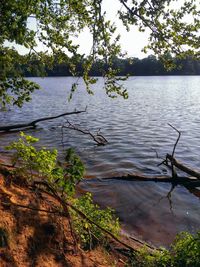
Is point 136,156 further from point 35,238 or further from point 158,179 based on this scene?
point 35,238

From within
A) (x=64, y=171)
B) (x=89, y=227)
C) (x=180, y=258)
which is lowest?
(x=180, y=258)

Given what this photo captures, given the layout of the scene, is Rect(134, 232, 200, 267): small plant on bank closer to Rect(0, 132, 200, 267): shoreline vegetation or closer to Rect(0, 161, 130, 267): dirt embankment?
Rect(0, 132, 200, 267): shoreline vegetation

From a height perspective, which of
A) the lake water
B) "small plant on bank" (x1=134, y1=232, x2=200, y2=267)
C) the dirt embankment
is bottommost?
the lake water

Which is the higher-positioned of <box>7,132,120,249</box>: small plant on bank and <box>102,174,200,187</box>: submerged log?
<box>7,132,120,249</box>: small plant on bank

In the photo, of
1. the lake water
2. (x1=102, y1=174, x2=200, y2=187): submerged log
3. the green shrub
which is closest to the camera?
the green shrub

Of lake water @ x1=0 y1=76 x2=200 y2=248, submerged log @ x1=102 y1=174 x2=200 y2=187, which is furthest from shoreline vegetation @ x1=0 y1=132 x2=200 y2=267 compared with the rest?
submerged log @ x1=102 y1=174 x2=200 y2=187

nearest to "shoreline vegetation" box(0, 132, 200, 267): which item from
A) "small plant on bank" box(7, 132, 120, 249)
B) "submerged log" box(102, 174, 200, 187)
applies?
"small plant on bank" box(7, 132, 120, 249)

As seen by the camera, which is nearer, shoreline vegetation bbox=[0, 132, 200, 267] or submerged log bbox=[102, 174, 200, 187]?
shoreline vegetation bbox=[0, 132, 200, 267]

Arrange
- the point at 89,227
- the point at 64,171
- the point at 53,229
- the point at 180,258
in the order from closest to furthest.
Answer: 1. the point at 180,258
2. the point at 53,229
3. the point at 64,171
4. the point at 89,227

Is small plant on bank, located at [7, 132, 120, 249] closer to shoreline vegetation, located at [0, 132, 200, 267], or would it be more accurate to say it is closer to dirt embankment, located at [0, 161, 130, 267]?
shoreline vegetation, located at [0, 132, 200, 267]

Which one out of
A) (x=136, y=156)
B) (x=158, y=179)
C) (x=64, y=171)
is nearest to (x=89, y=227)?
(x=64, y=171)

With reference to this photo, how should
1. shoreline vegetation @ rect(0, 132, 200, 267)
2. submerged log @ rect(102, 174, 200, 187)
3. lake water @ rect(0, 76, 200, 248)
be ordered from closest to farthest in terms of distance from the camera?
shoreline vegetation @ rect(0, 132, 200, 267), lake water @ rect(0, 76, 200, 248), submerged log @ rect(102, 174, 200, 187)

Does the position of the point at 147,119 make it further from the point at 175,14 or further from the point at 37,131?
the point at 175,14

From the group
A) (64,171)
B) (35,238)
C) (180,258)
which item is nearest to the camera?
(35,238)
